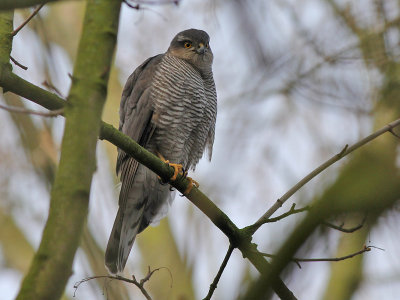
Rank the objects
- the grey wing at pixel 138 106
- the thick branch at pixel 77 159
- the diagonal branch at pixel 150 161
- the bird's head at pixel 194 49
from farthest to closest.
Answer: the bird's head at pixel 194 49, the grey wing at pixel 138 106, the diagonal branch at pixel 150 161, the thick branch at pixel 77 159

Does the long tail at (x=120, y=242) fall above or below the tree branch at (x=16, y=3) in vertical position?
above

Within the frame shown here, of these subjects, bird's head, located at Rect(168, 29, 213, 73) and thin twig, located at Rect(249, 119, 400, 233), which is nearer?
thin twig, located at Rect(249, 119, 400, 233)

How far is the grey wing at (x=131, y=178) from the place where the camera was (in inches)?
235

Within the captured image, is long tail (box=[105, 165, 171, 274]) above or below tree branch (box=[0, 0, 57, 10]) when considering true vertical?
above

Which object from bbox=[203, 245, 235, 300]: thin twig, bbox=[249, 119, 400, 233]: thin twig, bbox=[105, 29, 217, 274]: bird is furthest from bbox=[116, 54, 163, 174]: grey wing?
bbox=[203, 245, 235, 300]: thin twig

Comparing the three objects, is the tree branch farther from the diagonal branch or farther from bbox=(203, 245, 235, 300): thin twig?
bbox=(203, 245, 235, 300): thin twig

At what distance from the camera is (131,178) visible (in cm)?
604

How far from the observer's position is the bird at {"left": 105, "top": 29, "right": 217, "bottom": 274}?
6.04 metres

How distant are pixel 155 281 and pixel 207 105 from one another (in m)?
3.59

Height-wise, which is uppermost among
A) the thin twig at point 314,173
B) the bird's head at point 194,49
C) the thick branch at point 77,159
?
the bird's head at point 194,49

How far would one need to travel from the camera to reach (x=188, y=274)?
8602 mm

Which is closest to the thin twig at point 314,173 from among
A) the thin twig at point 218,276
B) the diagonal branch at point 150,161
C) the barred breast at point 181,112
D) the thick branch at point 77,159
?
the diagonal branch at point 150,161

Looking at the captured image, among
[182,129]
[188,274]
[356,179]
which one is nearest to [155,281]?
[188,274]

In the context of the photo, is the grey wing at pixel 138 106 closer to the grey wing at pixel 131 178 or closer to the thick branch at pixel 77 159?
the grey wing at pixel 131 178
